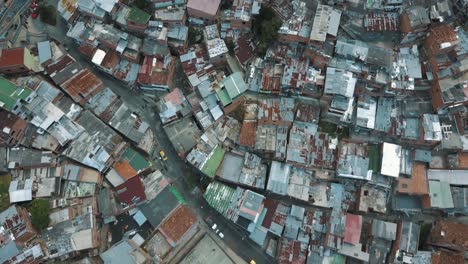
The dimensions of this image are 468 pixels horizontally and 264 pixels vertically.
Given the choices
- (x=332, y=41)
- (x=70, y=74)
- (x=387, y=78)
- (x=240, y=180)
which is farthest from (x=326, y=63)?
(x=70, y=74)

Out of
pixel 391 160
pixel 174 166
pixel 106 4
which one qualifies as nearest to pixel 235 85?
pixel 174 166

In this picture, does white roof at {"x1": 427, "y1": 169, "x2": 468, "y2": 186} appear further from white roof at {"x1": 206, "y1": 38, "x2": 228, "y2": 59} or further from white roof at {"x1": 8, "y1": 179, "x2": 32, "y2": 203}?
white roof at {"x1": 8, "y1": 179, "x2": 32, "y2": 203}

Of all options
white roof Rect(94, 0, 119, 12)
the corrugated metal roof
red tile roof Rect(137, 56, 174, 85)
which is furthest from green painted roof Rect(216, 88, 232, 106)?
the corrugated metal roof

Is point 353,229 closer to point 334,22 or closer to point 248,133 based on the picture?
point 248,133

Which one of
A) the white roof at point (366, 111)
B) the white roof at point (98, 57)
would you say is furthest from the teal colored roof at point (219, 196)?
the white roof at point (98, 57)

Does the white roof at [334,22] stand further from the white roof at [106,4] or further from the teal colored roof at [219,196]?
the white roof at [106,4]
